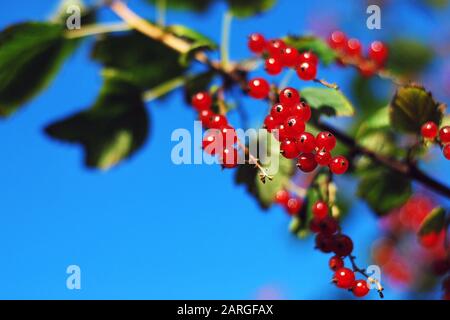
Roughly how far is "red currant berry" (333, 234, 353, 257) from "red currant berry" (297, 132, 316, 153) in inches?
12.1

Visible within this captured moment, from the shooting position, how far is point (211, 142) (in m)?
1.72

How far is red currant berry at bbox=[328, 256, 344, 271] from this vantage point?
1.66 metres

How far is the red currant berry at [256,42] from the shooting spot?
199cm

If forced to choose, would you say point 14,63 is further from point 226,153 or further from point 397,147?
point 397,147

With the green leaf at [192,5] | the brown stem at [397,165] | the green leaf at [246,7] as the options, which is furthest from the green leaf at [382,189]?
the green leaf at [192,5]

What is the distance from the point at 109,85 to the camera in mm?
2359

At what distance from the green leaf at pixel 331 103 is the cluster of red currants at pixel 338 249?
35cm

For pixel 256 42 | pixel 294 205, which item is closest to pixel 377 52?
pixel 256 42

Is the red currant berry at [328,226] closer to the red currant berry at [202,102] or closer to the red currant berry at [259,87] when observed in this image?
the red currant berry at [259,87]

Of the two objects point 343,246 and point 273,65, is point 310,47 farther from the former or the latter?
point 343,246

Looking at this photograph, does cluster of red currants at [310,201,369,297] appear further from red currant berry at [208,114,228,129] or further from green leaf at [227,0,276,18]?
green leaf at [227,0,276,18]

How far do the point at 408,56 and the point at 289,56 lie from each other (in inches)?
119

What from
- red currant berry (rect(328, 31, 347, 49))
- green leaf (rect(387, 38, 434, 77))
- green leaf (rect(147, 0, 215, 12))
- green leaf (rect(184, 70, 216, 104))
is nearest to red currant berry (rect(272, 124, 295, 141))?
green leaf (rect(184, 70, 216, 104))
